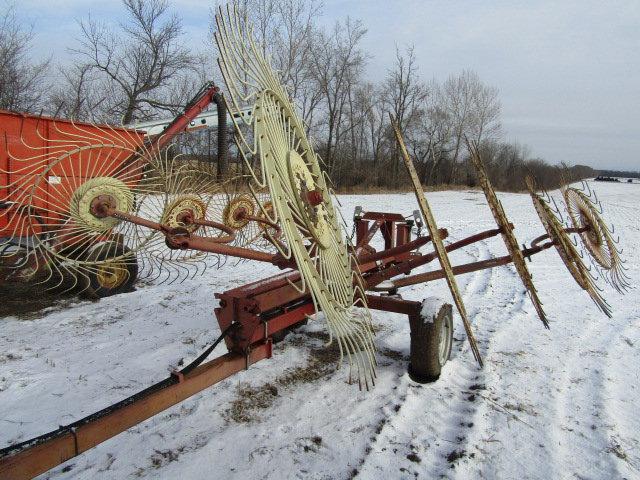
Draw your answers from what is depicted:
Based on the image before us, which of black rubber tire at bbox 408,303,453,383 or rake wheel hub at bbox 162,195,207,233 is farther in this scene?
rake wheel hub at bbox 162,195,207,233

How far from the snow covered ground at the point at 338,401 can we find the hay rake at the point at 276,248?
351mm

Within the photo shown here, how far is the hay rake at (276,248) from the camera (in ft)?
6.02

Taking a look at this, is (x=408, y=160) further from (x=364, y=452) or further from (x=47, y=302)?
(x=47, y=302)

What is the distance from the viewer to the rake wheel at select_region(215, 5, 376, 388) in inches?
67.5

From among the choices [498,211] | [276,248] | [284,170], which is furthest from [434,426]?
[284,170]

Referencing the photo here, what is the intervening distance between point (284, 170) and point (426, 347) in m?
2.02

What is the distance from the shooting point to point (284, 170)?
219cm

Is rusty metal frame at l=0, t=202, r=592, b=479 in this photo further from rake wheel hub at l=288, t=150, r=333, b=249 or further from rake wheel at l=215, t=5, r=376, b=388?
rake wheel hub at l=288, t=150, r=333, b=249

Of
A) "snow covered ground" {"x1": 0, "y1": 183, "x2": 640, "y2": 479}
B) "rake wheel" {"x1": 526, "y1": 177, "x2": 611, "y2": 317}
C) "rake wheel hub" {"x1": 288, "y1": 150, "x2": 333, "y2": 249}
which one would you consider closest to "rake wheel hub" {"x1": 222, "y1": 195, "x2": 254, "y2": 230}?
"snow covered ground" {"x1": 0, "y1": 183, "x2": 640, "y2": 479}

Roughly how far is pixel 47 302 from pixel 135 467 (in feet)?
12.0

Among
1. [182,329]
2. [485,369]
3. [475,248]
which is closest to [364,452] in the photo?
[485,369]

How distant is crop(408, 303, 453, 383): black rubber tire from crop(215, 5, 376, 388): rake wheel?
0.87 m

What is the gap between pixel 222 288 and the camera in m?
6.25

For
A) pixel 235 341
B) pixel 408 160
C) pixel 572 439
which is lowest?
pixel 572 439
